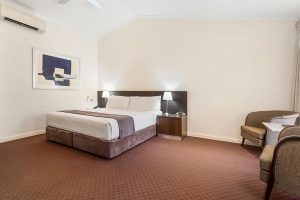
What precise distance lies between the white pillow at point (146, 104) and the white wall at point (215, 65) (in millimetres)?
434

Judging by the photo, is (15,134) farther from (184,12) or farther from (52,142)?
(184,12)

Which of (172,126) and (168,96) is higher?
(168,96)

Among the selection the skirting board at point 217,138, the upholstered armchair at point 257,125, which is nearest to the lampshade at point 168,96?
the skirting board at point 217,138

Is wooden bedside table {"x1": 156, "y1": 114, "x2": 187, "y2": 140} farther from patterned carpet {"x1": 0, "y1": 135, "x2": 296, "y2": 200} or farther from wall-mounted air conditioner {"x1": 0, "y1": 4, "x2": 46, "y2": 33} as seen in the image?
wall-mounted air conditioner {"x1": 0, "y1": 4, "x2": 46, "y2": 33}

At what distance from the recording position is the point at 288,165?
5.23 ft

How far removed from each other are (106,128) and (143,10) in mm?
3263

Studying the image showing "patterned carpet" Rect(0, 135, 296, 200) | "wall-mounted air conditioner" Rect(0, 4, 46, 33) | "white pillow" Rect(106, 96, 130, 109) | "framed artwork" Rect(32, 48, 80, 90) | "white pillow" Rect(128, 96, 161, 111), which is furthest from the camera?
"white pillow" Rect(106, 96, 130, 109)

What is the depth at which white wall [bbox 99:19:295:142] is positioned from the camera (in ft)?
11.4

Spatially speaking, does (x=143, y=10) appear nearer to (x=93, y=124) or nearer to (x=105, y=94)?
(x=105, y=94)

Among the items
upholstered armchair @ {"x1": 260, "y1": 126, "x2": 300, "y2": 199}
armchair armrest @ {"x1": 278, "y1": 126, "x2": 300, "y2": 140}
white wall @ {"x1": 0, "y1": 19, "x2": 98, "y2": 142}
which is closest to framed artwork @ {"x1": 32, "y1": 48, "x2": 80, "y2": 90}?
white wall @ {"x1": 0, "y1": 19, "x2": 98, "y2": 142}

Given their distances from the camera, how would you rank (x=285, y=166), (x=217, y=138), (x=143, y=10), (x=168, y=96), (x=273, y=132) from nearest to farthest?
(x=285, y=166) < (x=273, y=132) < (x=217, y=138) < (x=168, y=96) < (x=143, y=10)

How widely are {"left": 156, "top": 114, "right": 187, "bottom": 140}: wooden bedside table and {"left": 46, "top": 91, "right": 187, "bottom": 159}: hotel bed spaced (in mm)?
161

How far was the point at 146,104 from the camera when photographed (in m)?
4.52

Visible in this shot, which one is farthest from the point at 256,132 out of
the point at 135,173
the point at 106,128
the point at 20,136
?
the point at 20,136
